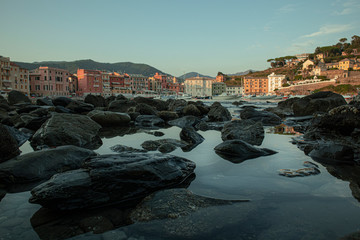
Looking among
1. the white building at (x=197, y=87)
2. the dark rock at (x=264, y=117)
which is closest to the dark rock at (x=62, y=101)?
the dark rock at (x=264, y=117)

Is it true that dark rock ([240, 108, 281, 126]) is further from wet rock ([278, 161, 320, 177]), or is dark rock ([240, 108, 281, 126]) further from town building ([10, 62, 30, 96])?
town building ([10, 62, 30, 96])

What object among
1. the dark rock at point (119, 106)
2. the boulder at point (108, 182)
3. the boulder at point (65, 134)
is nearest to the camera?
the boulder at point (108, 182)

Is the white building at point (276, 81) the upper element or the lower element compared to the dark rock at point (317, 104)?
upper

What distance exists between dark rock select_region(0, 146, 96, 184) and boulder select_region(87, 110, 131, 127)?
244 inches

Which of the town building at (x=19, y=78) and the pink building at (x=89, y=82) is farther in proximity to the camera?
the pink building at (x=89, y=82)

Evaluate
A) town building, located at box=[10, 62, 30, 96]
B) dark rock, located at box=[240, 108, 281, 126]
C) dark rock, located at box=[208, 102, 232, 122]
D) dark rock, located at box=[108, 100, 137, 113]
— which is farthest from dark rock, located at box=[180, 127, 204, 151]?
town building, located at box=[10, 62, 30, 96]

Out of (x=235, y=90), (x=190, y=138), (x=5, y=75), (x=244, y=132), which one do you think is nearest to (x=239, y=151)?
→ (x=190, y=138)

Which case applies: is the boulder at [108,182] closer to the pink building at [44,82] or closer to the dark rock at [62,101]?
the dark rock at [62,101]

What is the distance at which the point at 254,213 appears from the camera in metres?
2.79

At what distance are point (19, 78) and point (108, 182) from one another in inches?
3277

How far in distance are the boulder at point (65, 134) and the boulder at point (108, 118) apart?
2868mm

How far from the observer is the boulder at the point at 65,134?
21.7ft

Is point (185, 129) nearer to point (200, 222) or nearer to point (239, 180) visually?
point (239, 180)

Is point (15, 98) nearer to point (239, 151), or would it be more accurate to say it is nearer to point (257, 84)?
point (239, 151)
